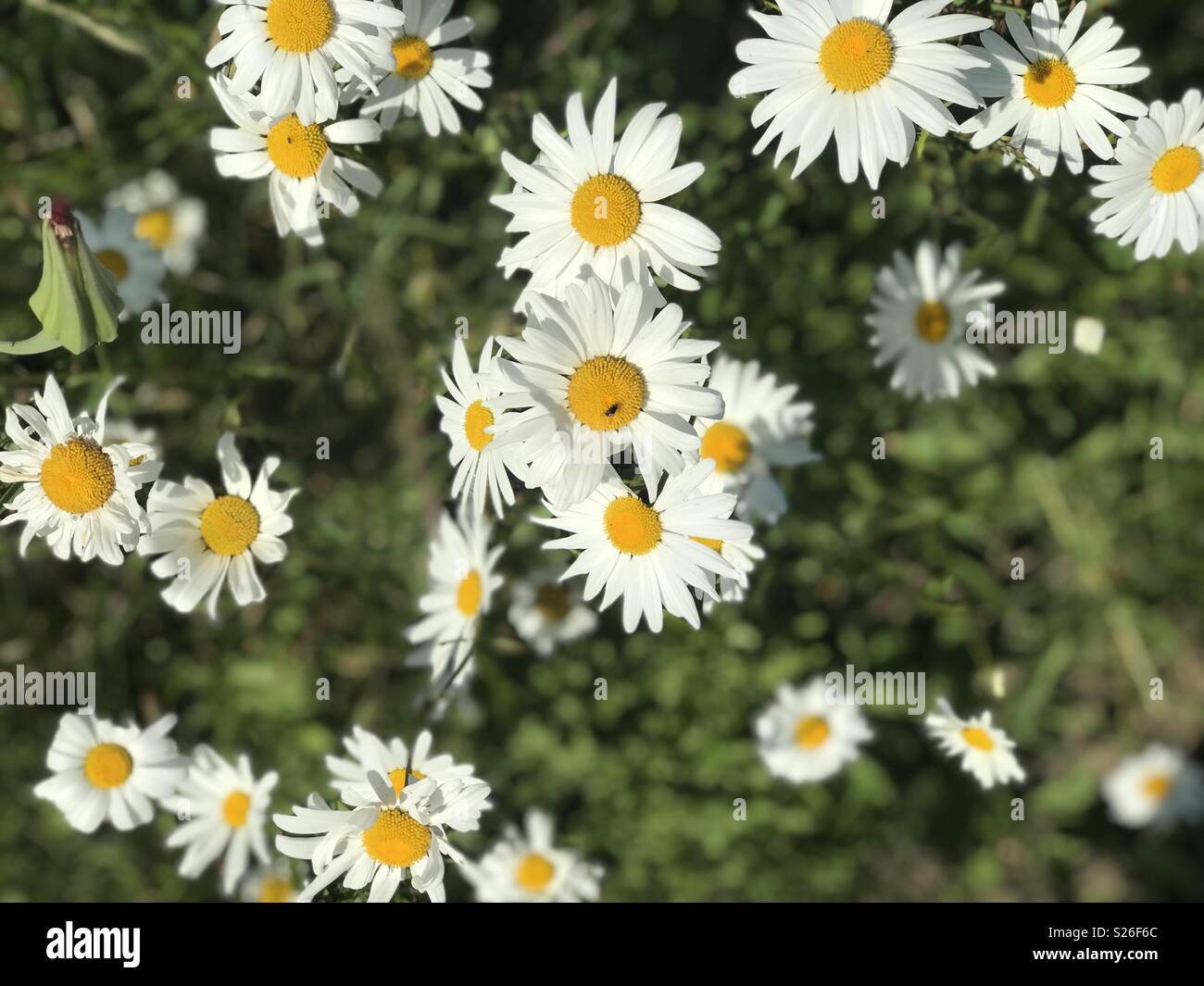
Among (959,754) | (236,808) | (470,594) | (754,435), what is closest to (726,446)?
(754,435)

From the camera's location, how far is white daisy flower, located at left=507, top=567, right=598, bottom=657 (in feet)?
11.5

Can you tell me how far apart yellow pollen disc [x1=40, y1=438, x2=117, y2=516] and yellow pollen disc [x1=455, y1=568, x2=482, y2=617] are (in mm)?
1059

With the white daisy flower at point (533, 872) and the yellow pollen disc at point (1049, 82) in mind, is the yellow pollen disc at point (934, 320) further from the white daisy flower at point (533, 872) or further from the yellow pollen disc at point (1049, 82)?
the white daisy flower at point (533, 872)

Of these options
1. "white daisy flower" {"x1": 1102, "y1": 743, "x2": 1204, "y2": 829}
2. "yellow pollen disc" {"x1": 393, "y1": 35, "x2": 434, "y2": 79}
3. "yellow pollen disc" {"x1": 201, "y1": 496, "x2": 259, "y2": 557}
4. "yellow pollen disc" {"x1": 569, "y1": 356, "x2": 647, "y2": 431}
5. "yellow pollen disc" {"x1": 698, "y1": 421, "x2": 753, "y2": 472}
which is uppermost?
"yellow pollen disc" {"x1": 393, "y1": 35, "x2": 434, "y2": 79}

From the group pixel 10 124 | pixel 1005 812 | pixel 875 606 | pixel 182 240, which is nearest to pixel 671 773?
pixel 875 606

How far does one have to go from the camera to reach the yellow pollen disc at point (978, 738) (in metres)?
3.11

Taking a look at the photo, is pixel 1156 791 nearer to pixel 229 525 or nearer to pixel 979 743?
pixel 979 743

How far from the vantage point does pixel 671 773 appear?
380 centimetres

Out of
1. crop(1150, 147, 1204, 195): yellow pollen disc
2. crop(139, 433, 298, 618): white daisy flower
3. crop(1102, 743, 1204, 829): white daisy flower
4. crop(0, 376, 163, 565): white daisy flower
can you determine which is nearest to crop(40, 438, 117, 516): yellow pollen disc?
crop(0, 376, 163, 565): white daisy flower

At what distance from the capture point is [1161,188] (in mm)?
2719

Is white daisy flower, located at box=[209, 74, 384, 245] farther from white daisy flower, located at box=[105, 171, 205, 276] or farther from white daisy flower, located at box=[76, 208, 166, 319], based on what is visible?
white daisy flower, located at box=[105, 171, 205, 276]

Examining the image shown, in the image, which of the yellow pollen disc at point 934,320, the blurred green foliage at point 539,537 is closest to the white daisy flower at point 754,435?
the blurred green foliage at point 539,537

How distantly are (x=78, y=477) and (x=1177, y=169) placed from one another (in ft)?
10.5
